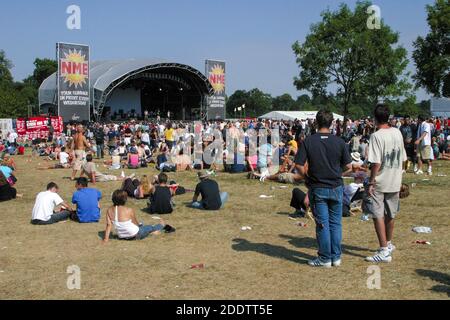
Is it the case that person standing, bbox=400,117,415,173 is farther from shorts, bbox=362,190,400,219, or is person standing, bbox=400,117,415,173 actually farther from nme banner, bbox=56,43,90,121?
nme banner, bbox=56,43,90,121

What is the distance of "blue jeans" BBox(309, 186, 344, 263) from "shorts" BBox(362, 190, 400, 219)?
40 cm

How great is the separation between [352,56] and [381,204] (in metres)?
28.0

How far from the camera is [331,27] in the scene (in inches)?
1278

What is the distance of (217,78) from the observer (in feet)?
169

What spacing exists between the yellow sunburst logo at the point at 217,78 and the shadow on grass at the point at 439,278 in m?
46.0

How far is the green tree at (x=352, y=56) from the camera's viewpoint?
32281mm

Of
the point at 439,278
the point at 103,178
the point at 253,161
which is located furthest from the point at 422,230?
the point at 103,178

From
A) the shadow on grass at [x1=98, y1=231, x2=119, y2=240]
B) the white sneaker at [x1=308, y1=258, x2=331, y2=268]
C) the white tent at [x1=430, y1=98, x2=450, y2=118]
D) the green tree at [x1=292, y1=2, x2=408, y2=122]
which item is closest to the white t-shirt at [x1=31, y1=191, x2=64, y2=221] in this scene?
the shadow on grass at [x1=98, y1=231, x2=119, y2=240]

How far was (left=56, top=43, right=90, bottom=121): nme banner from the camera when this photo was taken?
36.3m

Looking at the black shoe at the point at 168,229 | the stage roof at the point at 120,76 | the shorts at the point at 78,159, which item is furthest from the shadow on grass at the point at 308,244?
the stage roof at the point at 120,76

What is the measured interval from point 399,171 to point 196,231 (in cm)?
362

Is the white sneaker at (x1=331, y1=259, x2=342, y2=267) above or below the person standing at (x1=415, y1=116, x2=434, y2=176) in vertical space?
below
